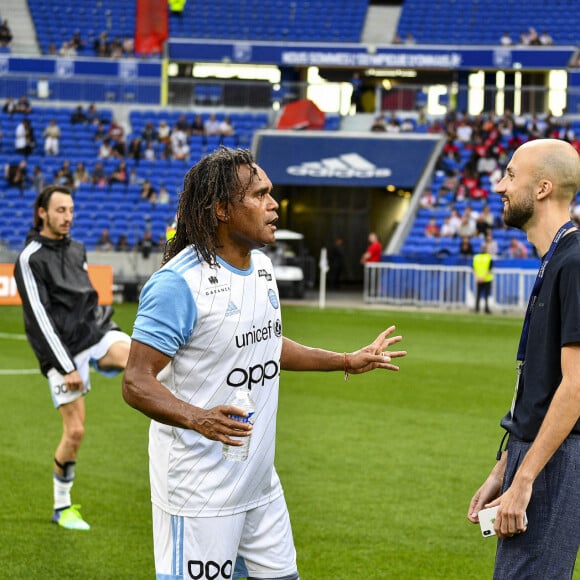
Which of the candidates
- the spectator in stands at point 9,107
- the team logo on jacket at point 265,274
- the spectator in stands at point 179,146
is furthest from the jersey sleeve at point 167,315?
the spectator in stands at point 9,107

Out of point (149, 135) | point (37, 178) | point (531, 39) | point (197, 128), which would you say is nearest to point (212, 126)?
point (197, 128)

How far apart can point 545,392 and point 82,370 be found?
15.9 feet

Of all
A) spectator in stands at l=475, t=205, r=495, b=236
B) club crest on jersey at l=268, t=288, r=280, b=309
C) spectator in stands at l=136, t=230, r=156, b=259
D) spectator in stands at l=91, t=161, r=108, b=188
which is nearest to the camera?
club crest on jersey at l=268, t=288, r=280, b=309

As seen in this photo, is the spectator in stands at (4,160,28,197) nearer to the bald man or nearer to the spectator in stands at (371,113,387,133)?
the spectator in stands at (371,113,387,133)

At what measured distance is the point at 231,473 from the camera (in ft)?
14.6

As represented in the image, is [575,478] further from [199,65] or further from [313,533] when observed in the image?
[199,65]

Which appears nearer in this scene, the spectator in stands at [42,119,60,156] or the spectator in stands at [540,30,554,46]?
the spectator in stands at [42,119,60,156]

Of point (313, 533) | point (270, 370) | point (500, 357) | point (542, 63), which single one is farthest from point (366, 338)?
point (542, 63)

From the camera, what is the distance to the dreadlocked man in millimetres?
4301

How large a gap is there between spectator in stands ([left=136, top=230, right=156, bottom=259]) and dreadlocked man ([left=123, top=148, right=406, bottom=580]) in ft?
94.6

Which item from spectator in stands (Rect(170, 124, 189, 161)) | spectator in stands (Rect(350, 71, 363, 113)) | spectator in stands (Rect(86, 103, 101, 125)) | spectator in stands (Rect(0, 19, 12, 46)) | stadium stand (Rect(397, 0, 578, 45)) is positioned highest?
stadium stand (Rect(397, 0, 578, 45))

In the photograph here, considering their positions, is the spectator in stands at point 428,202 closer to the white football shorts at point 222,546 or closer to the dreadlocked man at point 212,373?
the dreadlocked man at point 212,373

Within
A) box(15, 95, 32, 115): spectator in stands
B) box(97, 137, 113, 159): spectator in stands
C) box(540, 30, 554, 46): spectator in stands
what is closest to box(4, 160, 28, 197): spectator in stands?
box(97, 137, 113, 159): spectator in stands

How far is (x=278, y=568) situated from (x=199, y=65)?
41445 mm
